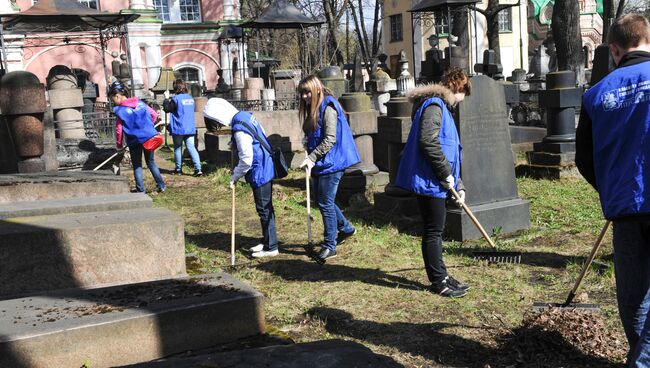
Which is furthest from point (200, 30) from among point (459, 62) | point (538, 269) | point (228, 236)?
point (538, 269)

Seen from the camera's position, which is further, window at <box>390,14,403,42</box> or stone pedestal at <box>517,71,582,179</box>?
window at <box>390,14,403,42</box>

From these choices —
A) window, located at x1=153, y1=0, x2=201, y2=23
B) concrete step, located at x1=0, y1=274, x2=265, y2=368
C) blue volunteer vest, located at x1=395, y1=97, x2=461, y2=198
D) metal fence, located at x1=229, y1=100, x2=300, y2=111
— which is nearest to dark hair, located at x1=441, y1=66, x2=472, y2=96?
blue volunteer vest, located at x1=395, y1=97, x2=461, y2=198

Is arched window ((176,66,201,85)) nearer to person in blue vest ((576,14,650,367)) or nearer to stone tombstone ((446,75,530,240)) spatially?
stone tombstone ((446,75,530,240))

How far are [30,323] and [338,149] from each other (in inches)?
144

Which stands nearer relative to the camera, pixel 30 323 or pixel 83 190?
pixel 30 323

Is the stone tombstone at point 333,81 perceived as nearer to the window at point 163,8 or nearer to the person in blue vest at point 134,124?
the person in blue vest at point 134,124

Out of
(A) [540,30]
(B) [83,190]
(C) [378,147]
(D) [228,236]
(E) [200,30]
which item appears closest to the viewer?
(B) [83,190]

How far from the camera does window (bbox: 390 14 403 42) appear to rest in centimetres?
4759

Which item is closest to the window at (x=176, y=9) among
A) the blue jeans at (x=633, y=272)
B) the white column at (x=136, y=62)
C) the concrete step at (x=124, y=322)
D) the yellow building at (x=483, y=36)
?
the white column at (x=136, y=62)

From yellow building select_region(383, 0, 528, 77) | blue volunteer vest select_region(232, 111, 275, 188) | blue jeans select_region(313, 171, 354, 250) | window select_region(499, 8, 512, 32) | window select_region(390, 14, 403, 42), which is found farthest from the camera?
window select_region(390, 14, 403, 42)

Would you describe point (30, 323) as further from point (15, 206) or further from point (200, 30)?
point (200, 30)

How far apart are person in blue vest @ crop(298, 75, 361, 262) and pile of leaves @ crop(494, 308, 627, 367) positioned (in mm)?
2667

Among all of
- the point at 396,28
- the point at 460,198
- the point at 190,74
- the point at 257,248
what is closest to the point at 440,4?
the point at 257,248

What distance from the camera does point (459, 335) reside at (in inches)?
186
